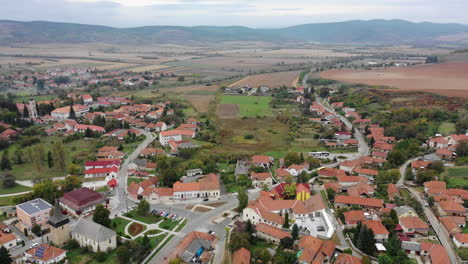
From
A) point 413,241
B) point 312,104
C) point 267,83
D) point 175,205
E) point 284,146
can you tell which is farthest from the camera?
point 267,83

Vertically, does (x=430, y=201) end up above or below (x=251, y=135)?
below

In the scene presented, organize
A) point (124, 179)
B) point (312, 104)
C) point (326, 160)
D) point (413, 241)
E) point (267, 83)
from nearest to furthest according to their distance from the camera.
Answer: point (413, 241) < point (124, 179) < point (326, 160) < point (312, 104) < point (267, 83)

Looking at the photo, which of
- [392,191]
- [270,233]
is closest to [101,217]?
[270,233]

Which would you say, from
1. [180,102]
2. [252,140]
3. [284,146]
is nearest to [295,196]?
[284,146]

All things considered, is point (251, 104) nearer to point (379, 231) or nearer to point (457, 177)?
point (457, 177)

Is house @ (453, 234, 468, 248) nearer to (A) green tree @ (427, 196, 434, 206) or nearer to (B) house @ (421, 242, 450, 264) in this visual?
(B) house @ (421, 242, 450, 264)

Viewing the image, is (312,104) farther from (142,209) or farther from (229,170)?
(142,209)
